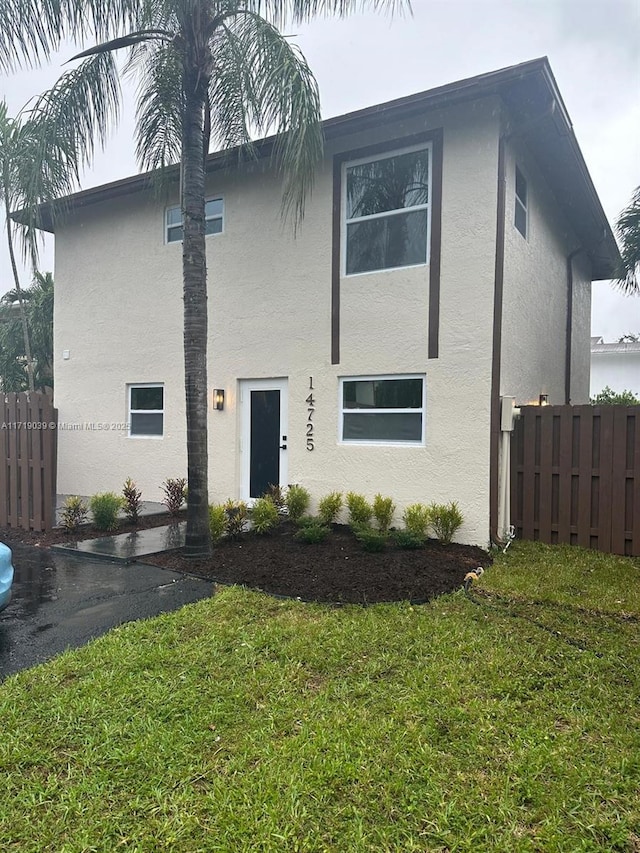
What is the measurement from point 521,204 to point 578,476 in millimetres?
4293

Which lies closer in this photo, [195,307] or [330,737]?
[330,737]

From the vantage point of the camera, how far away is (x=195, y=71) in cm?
624

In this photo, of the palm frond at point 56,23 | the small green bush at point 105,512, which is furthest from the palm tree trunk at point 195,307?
the small green bush at point 105,512

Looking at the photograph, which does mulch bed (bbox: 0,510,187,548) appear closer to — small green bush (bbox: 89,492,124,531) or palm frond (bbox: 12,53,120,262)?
small green bush (bbox: 89,492,124,531)

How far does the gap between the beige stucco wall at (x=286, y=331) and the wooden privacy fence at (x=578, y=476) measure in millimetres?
1031

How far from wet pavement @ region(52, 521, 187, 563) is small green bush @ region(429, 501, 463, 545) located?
3460 mm

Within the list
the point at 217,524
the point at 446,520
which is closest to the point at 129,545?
the point at 217,524

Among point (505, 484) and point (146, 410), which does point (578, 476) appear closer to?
point (505, 484)

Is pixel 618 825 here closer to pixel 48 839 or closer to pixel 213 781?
pixel 213 781

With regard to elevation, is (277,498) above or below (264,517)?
above

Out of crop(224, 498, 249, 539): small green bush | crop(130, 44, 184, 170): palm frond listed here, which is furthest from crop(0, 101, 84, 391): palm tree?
crop(224, 498, 249, 539): small green bush

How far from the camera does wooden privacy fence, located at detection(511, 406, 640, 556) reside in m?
6.95

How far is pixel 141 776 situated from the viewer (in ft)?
8.24

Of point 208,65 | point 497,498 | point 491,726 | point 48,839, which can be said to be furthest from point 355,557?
point 208,65
